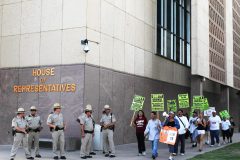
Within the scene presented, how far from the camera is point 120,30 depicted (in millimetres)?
21609

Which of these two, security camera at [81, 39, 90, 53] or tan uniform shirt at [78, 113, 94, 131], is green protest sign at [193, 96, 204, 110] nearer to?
security camera at [81, 39, 90, 53]

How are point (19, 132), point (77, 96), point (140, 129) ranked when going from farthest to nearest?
point (77, 96)
point (140, 129)
point (19, 132)

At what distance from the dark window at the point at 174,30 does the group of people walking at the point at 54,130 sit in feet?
40.5

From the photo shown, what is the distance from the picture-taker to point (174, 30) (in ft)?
101

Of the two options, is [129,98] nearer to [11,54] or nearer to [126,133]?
[126,133]

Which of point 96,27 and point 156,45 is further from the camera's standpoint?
point 156,45

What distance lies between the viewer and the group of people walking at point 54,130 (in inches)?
562

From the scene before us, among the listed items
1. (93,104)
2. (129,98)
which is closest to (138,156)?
(93,104)

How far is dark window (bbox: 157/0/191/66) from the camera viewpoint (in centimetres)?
2797

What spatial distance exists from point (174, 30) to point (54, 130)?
18.6 metres

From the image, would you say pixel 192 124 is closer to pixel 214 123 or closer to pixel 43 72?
pixel 214 123

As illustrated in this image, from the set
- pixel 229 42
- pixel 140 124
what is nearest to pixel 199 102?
pixel 140 124

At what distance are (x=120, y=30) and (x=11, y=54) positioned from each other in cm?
597

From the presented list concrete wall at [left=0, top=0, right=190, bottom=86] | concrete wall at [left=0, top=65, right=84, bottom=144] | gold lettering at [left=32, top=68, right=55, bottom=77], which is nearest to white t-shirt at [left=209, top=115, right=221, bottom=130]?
concrete wall at [left=0, top=0, right=190, bottom=86]
